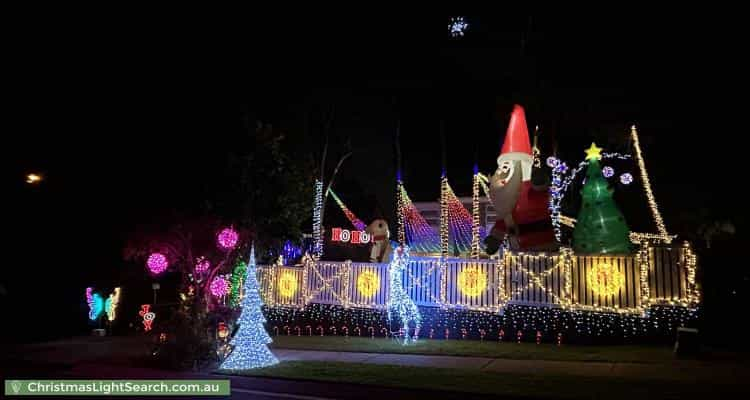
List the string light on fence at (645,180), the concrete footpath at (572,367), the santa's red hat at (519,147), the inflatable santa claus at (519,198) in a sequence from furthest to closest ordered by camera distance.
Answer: the string light on fence at (645,180), the santa's red hat at (519,147), the inflatable santa claus at (519,198), the concrete footpath at (572,367)

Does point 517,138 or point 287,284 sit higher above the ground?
point 517,138

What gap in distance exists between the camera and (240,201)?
12281mm

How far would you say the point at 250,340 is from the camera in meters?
10.6

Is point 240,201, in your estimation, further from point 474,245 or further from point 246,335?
point 474,245

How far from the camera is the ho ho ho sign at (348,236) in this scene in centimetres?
2339

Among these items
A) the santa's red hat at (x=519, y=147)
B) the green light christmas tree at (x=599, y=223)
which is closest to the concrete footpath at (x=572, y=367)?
the green light christmas tree at (x=599, y=223)

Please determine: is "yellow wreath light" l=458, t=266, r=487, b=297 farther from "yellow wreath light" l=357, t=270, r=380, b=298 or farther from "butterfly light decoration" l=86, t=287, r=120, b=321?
"butterfly light decoration" l=86, t=287, r=120, b=321

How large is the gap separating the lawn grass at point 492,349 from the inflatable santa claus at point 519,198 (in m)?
2.49

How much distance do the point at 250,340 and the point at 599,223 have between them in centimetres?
832

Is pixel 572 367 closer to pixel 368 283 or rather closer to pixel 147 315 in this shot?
pixel 368 283

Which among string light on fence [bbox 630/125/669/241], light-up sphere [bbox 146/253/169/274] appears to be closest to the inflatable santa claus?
string light on fence [bbox 630/125/669/241]

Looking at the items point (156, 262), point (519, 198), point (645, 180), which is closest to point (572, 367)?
point (519, 198)

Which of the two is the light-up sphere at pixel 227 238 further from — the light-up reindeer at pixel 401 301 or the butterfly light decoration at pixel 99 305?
the butterfly light decoration at pixel 99 305

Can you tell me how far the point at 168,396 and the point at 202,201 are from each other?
4.88 metres
